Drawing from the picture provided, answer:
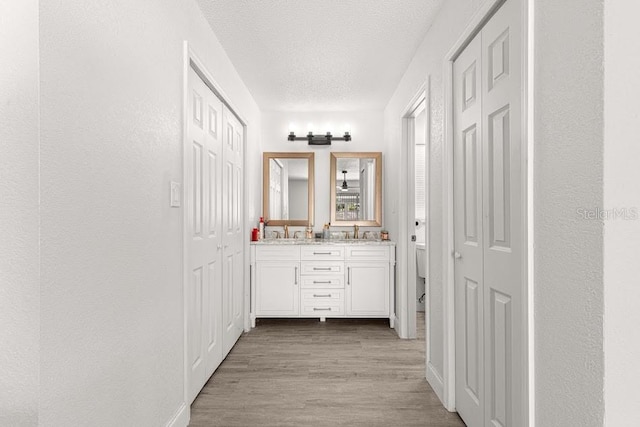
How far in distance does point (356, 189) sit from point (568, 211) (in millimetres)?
3460

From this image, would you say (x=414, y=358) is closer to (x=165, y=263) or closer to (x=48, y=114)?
(x=165, y=263)

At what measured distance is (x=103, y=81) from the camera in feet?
4.40

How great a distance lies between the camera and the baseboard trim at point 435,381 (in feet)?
7.70

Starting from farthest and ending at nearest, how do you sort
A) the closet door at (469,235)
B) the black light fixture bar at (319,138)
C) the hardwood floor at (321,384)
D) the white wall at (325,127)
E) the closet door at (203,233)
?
1. the white wall at (325,127)
2. the black light fixture bar at (319,138)
3. the closet door at (203,233)
4. the hardwood floor at (321,384)
5. the closet door at (469,235)

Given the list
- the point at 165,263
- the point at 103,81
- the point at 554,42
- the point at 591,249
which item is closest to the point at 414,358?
the point at 165,263

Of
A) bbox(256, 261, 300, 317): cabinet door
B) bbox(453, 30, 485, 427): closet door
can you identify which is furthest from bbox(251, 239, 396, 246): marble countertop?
bbox(453, 30, 485, 427): closet door

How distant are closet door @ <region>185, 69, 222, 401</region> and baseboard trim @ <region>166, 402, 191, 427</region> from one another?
0.38ft

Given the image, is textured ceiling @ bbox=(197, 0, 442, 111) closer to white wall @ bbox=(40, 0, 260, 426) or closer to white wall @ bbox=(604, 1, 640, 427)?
white wall @ bbox=(40, 0, 260, 426)

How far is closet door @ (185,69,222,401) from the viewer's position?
7.50 ft

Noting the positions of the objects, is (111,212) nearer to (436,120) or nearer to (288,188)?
(436,120)

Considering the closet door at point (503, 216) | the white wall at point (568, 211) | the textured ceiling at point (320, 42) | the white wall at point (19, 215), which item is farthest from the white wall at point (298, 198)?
the white wall at point (19, 215)

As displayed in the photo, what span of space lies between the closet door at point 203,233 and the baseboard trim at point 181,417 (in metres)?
0.12

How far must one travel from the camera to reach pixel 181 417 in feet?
6.66

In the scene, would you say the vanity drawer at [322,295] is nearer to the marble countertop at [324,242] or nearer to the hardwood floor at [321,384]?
the hardwood floor at [321,384]
